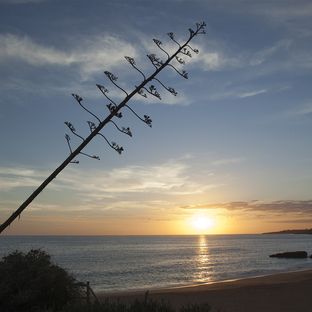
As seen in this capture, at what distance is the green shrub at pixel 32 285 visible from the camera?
48.4ft

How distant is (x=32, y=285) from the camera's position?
1498 centimetres

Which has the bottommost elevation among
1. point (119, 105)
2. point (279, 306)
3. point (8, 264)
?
point (279, 306)

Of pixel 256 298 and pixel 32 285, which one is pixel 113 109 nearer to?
pixel 32 285

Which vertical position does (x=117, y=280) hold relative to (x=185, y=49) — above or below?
below

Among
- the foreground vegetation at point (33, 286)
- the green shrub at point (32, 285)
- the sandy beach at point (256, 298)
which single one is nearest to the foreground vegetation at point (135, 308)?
the foreground vegetation at point (33, 286)

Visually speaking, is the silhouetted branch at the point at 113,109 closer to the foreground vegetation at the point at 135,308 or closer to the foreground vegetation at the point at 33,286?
the foreground vegetation at the point at 135,308

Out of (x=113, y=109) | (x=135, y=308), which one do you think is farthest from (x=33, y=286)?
(x=113, y=109)

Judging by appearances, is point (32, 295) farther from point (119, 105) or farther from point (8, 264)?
point (119, 105)

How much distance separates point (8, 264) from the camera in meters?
15.9

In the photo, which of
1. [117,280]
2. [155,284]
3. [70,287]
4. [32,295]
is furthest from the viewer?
[117,280]

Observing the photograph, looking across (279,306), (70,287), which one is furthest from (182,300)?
(70,287)

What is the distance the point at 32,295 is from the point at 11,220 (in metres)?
9.89

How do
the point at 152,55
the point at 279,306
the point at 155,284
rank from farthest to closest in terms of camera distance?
the point at 155,284
the point at 279,306
the point at 152,55

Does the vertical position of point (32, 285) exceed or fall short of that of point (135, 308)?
it exceeds it
